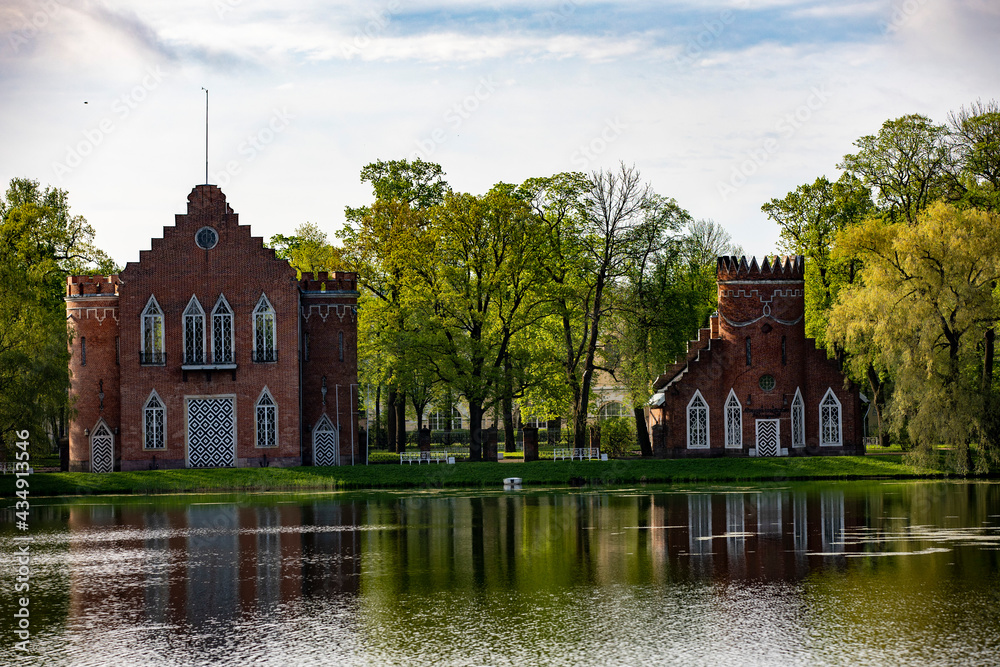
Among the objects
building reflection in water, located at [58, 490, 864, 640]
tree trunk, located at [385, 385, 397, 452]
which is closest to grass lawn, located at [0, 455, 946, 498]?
building reflection in water, located at [58, 490, 864, 640]

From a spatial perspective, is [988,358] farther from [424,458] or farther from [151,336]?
[151,336]

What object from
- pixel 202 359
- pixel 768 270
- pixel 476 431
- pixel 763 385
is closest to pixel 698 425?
pixel 763 385

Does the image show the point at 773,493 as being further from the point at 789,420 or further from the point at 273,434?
the point at 273,434

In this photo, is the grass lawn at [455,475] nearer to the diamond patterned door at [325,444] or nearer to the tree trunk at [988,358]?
the diamond patterned door at [325,444]

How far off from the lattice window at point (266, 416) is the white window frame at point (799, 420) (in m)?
25.5

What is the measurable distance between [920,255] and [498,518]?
25.5 m

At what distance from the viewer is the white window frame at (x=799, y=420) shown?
57.2m

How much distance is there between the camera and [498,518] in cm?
3472

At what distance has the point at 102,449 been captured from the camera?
55656 mm

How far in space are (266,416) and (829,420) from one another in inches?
1096

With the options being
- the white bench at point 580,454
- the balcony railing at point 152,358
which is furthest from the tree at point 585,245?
the balcony railing at point 152,358

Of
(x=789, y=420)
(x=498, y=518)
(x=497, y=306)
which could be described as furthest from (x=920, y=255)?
(x=498, y=518)

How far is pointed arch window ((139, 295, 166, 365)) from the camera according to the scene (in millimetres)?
54688

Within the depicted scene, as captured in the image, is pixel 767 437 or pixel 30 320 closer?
pixel 30 320
